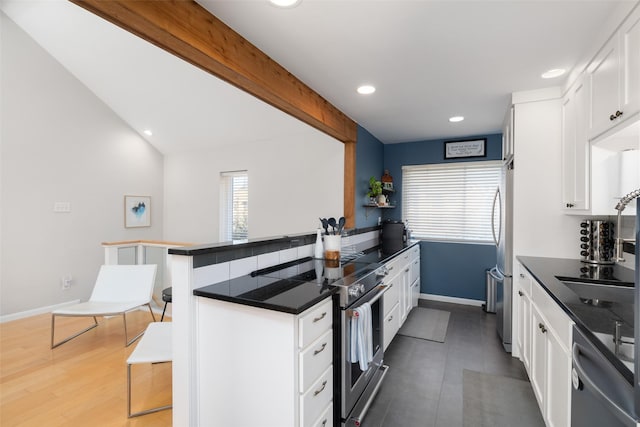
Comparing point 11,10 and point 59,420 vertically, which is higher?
point 11,10

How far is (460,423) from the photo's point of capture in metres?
1.90

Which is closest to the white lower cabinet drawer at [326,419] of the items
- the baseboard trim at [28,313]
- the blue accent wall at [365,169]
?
the blue accent wall at [365,169]

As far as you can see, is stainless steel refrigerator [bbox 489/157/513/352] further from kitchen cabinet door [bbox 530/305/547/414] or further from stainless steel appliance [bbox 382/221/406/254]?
stainless steel appliance [bbox 382/221/406/254]

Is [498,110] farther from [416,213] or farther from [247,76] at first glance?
[247,76]

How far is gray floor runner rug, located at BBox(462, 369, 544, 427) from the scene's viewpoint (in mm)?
1927

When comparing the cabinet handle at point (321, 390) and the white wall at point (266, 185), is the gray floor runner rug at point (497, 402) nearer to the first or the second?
the cabinet handle at point (321, 390)

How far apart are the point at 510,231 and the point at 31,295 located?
5.85 metres

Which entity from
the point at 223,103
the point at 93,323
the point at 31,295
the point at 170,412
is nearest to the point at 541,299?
the point at 170,412

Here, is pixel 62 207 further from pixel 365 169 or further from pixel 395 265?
pixel 395 265

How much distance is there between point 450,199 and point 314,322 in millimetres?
3642

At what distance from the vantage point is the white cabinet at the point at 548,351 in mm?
1396

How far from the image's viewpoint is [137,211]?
5.44 meters

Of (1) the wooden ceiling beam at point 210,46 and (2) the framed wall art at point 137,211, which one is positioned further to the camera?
(2) the framed wall art at point 137,211

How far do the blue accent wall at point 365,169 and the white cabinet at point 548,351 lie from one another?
1925mm
